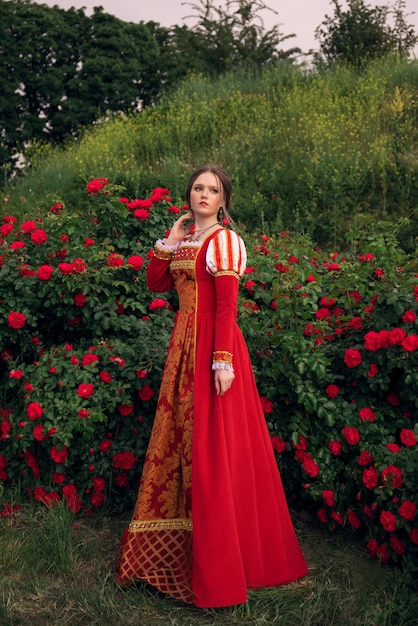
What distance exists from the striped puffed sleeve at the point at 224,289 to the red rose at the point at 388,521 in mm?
981

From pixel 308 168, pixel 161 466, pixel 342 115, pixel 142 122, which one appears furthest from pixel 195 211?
pixel 142 122

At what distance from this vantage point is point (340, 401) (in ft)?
11.5

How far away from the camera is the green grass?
9.41 ft

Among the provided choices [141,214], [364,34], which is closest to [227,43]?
[364,34]

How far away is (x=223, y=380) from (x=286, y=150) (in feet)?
23.1

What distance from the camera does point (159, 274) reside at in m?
3.12

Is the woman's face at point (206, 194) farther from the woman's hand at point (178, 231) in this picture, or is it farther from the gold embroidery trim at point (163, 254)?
the gold embroidery trim at point (163, 254)

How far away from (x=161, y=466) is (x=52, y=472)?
110 cm

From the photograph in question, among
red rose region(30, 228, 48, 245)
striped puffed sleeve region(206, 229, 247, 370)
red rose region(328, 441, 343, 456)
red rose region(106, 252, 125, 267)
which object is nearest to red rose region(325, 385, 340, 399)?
red rose region(328, 441, 343, 456)

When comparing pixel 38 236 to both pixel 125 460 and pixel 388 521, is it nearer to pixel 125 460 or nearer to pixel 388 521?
pixel 125 460

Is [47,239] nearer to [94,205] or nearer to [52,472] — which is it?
[94,205]

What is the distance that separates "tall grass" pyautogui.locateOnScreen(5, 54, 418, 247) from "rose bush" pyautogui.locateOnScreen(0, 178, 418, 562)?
3.24 metres

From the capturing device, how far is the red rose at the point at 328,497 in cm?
333

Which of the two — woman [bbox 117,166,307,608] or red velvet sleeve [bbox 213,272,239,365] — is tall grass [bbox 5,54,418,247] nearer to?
woman [bbox 117,166,307,608]
